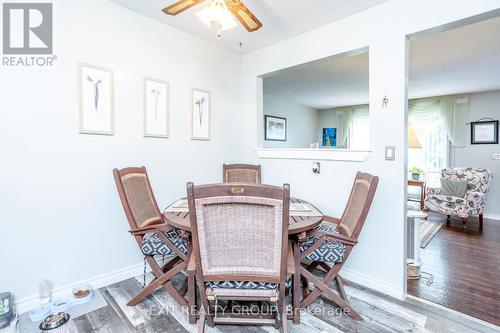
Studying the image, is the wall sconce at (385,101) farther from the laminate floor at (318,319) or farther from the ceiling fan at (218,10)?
the laminate floor at (318,319)

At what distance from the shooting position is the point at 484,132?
534cm

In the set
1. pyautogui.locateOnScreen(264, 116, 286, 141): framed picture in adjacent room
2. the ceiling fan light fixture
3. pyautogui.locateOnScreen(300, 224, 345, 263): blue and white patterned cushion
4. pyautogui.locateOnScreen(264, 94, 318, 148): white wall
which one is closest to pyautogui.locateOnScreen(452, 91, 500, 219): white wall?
pyautogui.locateOnScreen(264, 94, 318, 148): white wall

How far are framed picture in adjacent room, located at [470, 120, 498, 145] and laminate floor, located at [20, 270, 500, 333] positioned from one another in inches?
196

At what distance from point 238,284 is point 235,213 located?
1.45 feet

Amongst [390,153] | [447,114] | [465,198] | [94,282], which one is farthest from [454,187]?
[94,282]

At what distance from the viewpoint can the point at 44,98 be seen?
1991 mm

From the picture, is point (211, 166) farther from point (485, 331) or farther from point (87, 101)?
point (485, 331)

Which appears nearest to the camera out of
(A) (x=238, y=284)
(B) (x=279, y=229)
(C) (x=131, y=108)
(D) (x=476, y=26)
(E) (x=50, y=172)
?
(B) (x=279, y=229)

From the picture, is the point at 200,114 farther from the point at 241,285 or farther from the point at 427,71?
the point at 427,71

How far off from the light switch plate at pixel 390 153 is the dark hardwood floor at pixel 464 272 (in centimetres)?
120

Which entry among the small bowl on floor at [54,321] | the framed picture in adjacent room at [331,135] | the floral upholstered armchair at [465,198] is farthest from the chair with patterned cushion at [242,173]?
the framed picture in adjacent room at [331,135]

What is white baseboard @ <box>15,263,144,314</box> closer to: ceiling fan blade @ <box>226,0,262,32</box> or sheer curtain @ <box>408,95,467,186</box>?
ceiling fan blade @ <box>226,0,262,32</box>

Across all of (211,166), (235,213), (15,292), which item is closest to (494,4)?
(235,213)

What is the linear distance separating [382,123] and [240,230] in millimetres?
1655
